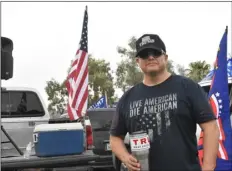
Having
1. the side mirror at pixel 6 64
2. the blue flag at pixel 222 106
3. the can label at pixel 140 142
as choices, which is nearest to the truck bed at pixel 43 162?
the side mirror at pixel 6 64

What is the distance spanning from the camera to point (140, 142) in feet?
8.16

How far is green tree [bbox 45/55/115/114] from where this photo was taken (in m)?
55.4

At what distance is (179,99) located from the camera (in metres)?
2.61

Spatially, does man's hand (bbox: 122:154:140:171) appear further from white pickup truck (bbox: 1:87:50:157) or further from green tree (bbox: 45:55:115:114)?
green tree (bbox: 45:55:115:114)

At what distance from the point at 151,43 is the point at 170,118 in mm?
509

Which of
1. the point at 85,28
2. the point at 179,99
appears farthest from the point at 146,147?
the point at 85,28

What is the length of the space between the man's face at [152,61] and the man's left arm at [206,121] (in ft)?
0.80

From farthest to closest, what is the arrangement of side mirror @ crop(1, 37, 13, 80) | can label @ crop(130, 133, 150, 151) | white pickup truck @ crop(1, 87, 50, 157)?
1. white pickup truck @ crop(1, 87, 50, 157)
2. side mirror @ crop(1, 37, 13, 80)
3. can label @ crop(130, 133, 150, 151)

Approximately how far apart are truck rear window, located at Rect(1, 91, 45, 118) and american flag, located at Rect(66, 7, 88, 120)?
2852 mm

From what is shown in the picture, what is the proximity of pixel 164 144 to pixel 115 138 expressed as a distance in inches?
18.8

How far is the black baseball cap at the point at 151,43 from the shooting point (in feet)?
8.95

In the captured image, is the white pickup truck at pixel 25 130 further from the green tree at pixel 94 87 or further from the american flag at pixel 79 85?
the green tree at pixel 94 87

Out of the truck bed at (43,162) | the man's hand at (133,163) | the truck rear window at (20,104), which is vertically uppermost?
the truck rear window at (20,104)

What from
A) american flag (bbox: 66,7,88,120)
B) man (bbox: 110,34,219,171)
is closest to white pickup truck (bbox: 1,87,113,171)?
american flag (bbox: 66,7,88,120)
